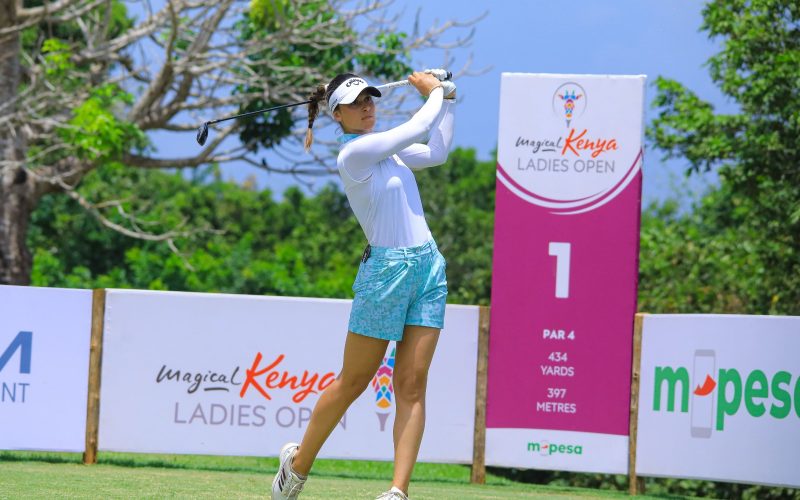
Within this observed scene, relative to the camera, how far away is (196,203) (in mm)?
35594

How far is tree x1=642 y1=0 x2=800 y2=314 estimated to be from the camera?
1301 centimetres

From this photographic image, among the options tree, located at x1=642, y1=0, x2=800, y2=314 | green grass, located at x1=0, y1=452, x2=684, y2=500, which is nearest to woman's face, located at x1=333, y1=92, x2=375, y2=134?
green grass, located at x1=0, y1=452, x2=684, y2=500

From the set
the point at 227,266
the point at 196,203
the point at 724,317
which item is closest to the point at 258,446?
the point at 724,317

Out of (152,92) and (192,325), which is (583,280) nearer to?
(192,325)

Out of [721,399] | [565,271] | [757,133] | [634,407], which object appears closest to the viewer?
[721,399]

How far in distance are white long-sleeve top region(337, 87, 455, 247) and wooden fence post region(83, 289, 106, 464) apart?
3909 mm

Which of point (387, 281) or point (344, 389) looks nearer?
point (387, 281)

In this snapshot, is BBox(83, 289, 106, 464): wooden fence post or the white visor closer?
the white visor

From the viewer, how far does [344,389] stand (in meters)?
4.73

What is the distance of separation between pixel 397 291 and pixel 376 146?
0.56 meters

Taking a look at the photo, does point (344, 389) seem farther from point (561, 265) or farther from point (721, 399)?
point (721, 399)

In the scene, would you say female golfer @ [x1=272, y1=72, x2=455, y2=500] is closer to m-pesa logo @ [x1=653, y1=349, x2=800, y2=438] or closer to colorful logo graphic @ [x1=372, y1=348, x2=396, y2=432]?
colorful logo graphic @ [x1=372, y1=348, x2=396, y2=432]

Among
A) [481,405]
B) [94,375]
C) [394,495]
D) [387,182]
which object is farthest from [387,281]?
[94,375]

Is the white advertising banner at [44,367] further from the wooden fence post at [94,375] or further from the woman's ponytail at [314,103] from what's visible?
the woman's ponytail at [314,103]
